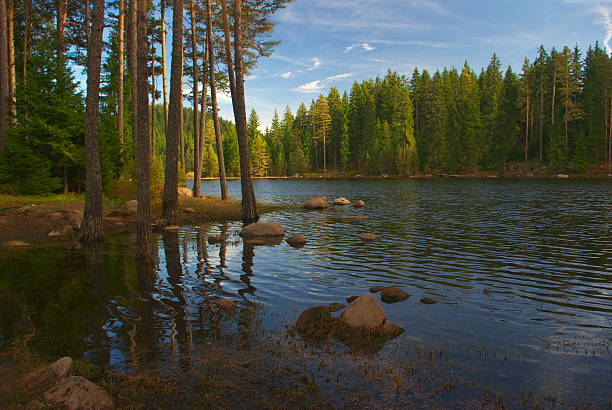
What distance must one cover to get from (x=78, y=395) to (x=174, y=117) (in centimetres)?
1290

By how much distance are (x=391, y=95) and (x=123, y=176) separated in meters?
77.7

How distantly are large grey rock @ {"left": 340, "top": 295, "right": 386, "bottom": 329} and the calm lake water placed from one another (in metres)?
0.52

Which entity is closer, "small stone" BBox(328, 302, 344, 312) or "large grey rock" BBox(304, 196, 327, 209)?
"small stone" BBox(328, 302, 344, 312)

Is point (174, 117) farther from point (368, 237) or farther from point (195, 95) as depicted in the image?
point (195, 95)

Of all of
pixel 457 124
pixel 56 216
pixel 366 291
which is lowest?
pixel 366 291

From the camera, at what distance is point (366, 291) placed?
9.49 m

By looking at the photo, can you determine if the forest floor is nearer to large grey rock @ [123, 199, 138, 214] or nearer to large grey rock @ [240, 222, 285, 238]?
large grey rock @ [123, 199, 138, 214]

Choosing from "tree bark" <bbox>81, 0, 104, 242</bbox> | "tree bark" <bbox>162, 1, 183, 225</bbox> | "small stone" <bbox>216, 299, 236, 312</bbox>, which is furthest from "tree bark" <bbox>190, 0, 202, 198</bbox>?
"small stone" <bbox>216, 299, 236, 312</bbox>

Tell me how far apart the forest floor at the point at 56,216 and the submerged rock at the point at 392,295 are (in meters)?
13.1

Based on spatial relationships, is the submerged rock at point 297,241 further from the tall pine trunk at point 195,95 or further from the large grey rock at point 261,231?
the tall pine trunk at point 195,95

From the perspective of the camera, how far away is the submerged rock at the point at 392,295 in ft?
28.8

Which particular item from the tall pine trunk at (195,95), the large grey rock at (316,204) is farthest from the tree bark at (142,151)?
the large grey rock at (316,204)

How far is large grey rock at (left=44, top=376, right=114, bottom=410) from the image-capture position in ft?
13.9

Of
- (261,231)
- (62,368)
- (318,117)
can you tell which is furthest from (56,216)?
(318,117)
